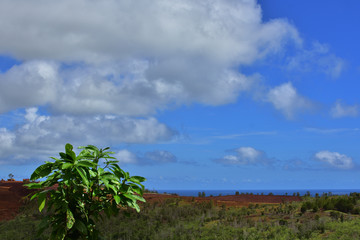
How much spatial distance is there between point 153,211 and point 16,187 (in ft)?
78.4

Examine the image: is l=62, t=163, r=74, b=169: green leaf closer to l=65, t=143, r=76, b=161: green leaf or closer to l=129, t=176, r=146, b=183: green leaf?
l=65, t=143, r=76, b=161: green leaf

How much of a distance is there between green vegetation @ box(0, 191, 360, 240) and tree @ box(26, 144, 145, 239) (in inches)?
305

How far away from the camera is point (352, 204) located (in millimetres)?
21109

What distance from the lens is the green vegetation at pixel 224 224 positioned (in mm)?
15913

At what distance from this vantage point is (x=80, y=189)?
22.5 ft

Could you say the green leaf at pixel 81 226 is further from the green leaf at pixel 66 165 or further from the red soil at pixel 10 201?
the red soil at pixel 10 201

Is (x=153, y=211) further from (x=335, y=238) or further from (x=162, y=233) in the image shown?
(x=335, y=238)

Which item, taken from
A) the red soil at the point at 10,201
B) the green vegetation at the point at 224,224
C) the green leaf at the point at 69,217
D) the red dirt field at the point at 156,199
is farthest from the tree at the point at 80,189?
the red soil at the point at 10,201

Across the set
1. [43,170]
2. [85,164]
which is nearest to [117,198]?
[85,164]

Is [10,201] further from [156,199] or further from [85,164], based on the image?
[85,164]

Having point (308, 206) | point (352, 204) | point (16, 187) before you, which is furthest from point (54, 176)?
point (16, 187)

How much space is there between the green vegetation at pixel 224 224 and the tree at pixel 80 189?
7.74 m

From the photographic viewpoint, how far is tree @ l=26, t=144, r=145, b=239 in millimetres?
6465

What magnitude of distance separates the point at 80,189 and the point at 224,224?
42.0 feet
